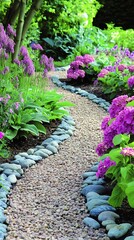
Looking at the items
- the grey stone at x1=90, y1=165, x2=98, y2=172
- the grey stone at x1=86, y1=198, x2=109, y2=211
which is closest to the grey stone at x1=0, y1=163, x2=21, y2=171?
the grey stone at x1=90, y1=165, x2=98, y2=172

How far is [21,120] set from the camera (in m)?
5.00

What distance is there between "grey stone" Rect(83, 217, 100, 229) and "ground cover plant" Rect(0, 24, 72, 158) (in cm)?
137

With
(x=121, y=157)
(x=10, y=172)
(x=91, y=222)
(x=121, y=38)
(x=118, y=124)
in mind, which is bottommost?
(x=10, y=172)

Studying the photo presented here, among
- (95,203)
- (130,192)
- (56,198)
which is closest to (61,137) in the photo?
(56,198)

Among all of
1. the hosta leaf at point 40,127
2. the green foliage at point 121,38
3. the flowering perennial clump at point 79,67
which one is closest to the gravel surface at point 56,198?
the hosta leaf at point 40,127

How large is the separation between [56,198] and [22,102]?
4.74 feet

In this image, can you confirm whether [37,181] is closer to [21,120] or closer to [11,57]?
[21,120]

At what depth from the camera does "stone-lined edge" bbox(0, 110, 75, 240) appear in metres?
3.57

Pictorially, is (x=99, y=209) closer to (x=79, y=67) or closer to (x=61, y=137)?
(x=61, y=137)

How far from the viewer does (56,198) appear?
373 cm

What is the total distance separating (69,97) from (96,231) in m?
4.20

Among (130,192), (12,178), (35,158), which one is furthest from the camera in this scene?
(35,158)

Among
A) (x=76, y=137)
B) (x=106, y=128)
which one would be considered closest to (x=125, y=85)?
(x=76, y=137)

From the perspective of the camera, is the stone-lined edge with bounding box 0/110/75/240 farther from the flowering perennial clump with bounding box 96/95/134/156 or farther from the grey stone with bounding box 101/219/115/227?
the flowering perennial clump with bounding box 96/95/134/156
